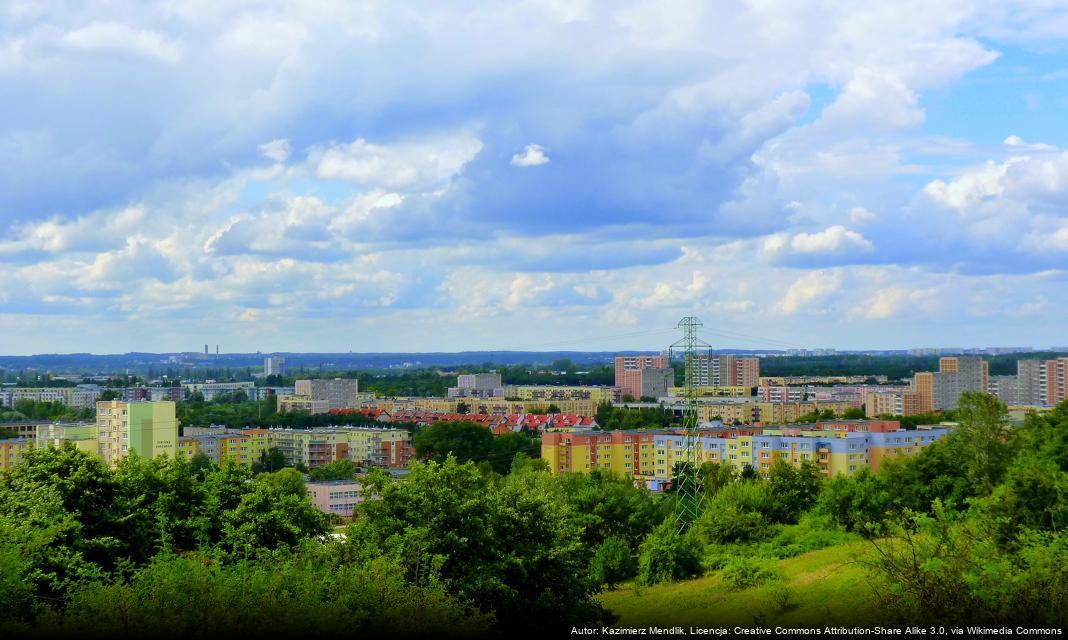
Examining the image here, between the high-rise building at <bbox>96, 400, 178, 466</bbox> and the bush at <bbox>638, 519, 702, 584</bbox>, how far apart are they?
2418 cm

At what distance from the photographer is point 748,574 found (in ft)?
61.9

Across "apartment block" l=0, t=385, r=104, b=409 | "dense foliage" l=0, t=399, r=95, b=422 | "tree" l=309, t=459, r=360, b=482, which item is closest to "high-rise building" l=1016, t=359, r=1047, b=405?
"tree" l=309, t=459, r=360, b=482

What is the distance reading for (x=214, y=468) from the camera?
16.7 m

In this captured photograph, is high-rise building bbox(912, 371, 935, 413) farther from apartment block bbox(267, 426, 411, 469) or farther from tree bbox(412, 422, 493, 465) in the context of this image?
apartment block bbox(267, 426, 411, 469)

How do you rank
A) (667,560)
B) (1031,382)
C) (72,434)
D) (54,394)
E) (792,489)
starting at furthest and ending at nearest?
(54,394) < (1031,382) < (72,434) < (792,489) < (667,560)

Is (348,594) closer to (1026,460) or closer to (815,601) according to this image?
(815,601)

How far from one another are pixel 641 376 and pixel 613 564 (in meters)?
102

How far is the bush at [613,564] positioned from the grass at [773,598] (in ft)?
1.23

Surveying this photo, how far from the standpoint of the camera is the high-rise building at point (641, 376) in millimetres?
122562

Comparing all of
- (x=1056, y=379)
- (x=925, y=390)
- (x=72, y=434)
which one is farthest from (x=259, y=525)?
(x=1056, y=379)

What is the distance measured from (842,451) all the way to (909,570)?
36.3m

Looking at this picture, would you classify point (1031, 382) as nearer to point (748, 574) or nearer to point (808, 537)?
point (808, 537)

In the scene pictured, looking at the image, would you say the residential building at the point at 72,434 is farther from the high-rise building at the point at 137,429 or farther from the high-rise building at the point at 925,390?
the high-rise building at the point at 925,390

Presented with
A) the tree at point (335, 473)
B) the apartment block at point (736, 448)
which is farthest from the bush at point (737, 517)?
the tree at point (335, 473)
